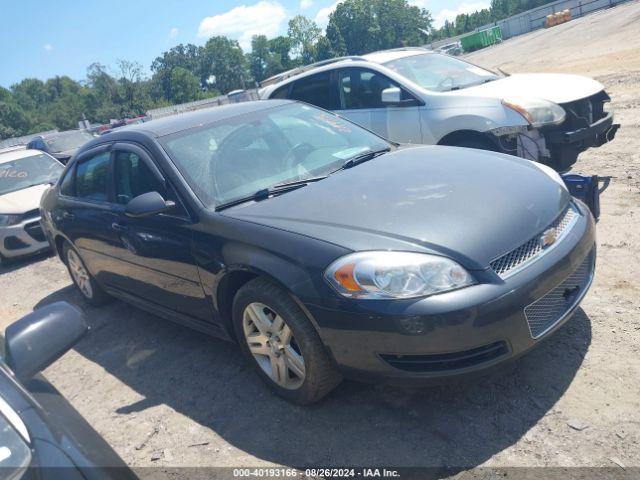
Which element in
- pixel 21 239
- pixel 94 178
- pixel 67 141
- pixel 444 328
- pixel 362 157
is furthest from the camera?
pixel 67 141

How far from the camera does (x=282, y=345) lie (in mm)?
3166

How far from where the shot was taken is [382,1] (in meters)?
115

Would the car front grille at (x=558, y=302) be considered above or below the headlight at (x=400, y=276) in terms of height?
below

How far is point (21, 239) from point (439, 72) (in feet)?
21.0

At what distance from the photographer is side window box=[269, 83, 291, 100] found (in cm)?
784

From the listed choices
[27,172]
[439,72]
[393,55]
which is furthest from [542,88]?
[27,172]

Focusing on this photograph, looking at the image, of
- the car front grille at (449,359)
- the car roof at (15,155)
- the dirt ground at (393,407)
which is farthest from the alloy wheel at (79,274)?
the car roof at (15,155)

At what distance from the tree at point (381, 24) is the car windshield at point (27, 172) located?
109 meters

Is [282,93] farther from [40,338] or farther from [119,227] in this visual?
[40,338]

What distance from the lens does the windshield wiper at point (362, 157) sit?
3949 mm

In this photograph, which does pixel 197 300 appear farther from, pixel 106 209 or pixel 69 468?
pixel 69 468

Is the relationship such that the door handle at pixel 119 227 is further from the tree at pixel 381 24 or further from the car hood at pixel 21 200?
the tree at pixel 381 24

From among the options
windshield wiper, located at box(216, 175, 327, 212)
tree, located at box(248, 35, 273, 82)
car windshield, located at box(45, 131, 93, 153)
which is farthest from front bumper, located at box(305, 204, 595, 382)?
tree, located at box(248, 35, 273, 82)

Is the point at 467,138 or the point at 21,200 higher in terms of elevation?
the point at 21,200
